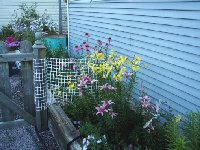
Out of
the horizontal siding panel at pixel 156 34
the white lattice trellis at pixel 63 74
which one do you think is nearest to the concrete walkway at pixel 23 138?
the white lattice trellis at pixel 63 74

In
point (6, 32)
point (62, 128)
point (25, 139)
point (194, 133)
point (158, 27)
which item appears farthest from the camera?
point (6, 32)

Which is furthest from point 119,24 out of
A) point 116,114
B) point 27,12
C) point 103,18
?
point 27,12

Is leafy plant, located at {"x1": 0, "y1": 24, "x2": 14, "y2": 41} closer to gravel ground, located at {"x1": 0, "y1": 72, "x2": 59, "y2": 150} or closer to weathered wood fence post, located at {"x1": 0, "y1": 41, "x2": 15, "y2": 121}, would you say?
gravel ground, located at {"x1": 0, "y1": 72, "x2": 59, "y2": 150}

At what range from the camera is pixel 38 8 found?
1326 centimetres

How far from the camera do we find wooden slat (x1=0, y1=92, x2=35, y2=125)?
4.71m

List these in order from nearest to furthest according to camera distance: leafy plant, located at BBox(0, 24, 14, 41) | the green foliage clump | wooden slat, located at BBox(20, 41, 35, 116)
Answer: wooden slat, located at BBox(20, 41, 35, 116) → the green foliage clump → leafy plant, located at BBox(0, 24, 14, 41)

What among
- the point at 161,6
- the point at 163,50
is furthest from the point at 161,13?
the point at 163,50

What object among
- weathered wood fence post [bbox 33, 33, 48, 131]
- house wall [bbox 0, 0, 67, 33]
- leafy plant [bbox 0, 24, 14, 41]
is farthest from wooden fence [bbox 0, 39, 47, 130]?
house wall [bbox 0, 0, 67, 33]

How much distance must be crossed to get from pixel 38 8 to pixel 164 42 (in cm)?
951

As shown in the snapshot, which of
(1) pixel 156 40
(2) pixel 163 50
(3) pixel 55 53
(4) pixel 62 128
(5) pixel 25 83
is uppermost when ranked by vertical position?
(1) pixel 156 40

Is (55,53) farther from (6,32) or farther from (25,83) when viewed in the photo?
(6,32)

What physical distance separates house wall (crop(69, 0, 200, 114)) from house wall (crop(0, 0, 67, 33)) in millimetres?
7149

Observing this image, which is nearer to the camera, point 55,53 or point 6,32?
point 55,53

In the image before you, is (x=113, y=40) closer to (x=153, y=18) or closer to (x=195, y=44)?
(x=153, y=18)
